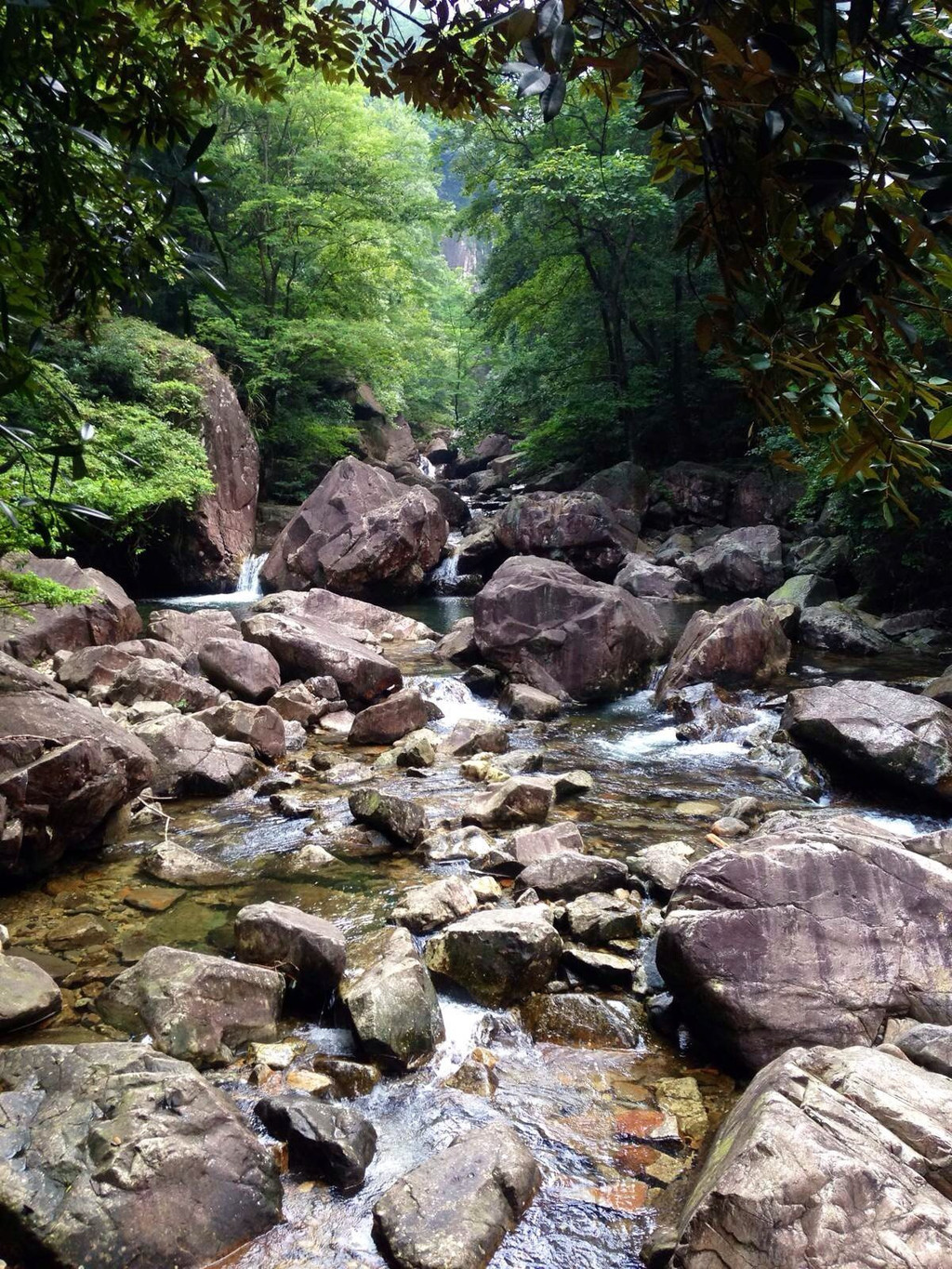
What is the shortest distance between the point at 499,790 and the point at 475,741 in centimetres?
164

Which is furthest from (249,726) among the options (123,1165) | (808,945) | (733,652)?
(733,652)

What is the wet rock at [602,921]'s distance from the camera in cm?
441

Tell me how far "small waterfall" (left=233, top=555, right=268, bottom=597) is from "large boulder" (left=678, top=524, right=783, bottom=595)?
8.90 metres

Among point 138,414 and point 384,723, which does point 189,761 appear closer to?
point 384,723

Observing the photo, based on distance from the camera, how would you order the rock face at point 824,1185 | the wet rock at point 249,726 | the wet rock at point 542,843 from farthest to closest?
the wet rock at point 249,726, the wet rock at point 542,843, the rock face at point 824,1185

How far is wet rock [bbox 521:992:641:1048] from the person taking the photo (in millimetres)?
3686

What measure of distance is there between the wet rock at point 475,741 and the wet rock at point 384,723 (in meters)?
0.54

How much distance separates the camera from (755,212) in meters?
1.09

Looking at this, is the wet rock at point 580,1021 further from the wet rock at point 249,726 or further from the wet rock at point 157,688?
the wet rock at point 157,688

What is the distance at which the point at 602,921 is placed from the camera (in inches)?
174

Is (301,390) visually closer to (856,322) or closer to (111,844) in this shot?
(111,844)

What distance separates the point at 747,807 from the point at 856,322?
568 cm

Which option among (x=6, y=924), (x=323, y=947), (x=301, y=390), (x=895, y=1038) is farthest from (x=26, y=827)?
(x=301, y=390)

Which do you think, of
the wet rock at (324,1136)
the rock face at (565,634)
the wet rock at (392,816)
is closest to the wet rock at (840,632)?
the rock face at (565,634)
